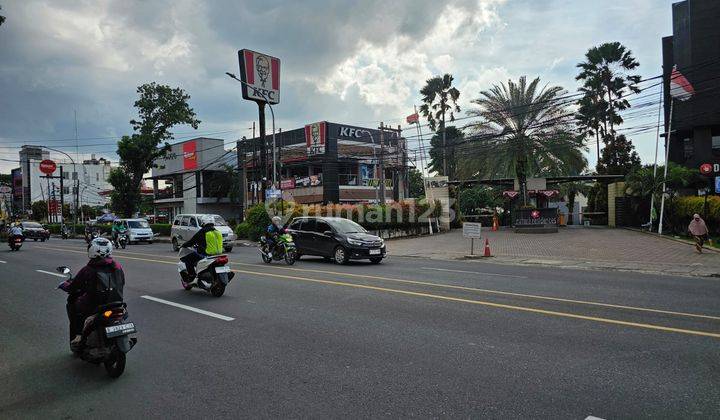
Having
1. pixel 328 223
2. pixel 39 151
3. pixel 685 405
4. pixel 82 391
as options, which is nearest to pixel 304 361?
pixel 82 391

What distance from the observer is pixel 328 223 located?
1669 centimetres

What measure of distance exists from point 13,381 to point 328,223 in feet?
39.3

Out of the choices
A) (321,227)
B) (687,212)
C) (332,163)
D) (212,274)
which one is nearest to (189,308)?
(212,274)

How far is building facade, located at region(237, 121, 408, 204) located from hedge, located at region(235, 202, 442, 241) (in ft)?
45.8

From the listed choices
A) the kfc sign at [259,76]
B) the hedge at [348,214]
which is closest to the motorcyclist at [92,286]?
the hedge at [348,214]

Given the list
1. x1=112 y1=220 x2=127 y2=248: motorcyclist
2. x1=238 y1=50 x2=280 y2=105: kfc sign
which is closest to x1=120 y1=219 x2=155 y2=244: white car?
x1=112 y1=220 x2=127 y2=248: motorcyclist

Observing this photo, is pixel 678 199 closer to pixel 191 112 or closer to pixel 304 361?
pixel 304 361

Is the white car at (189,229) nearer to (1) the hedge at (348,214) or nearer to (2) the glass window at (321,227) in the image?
(1) the hedge at (348,214)

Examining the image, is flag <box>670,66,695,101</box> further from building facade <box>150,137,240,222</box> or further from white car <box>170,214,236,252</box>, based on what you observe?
building facade <box>150,137,240,222</box>

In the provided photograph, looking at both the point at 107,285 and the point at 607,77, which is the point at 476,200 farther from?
the point at 107,285

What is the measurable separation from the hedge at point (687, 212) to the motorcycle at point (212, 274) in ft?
71.3

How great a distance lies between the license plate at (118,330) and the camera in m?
5.03

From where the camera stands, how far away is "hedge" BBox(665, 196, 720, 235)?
2146cm

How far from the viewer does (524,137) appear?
1225 inches
